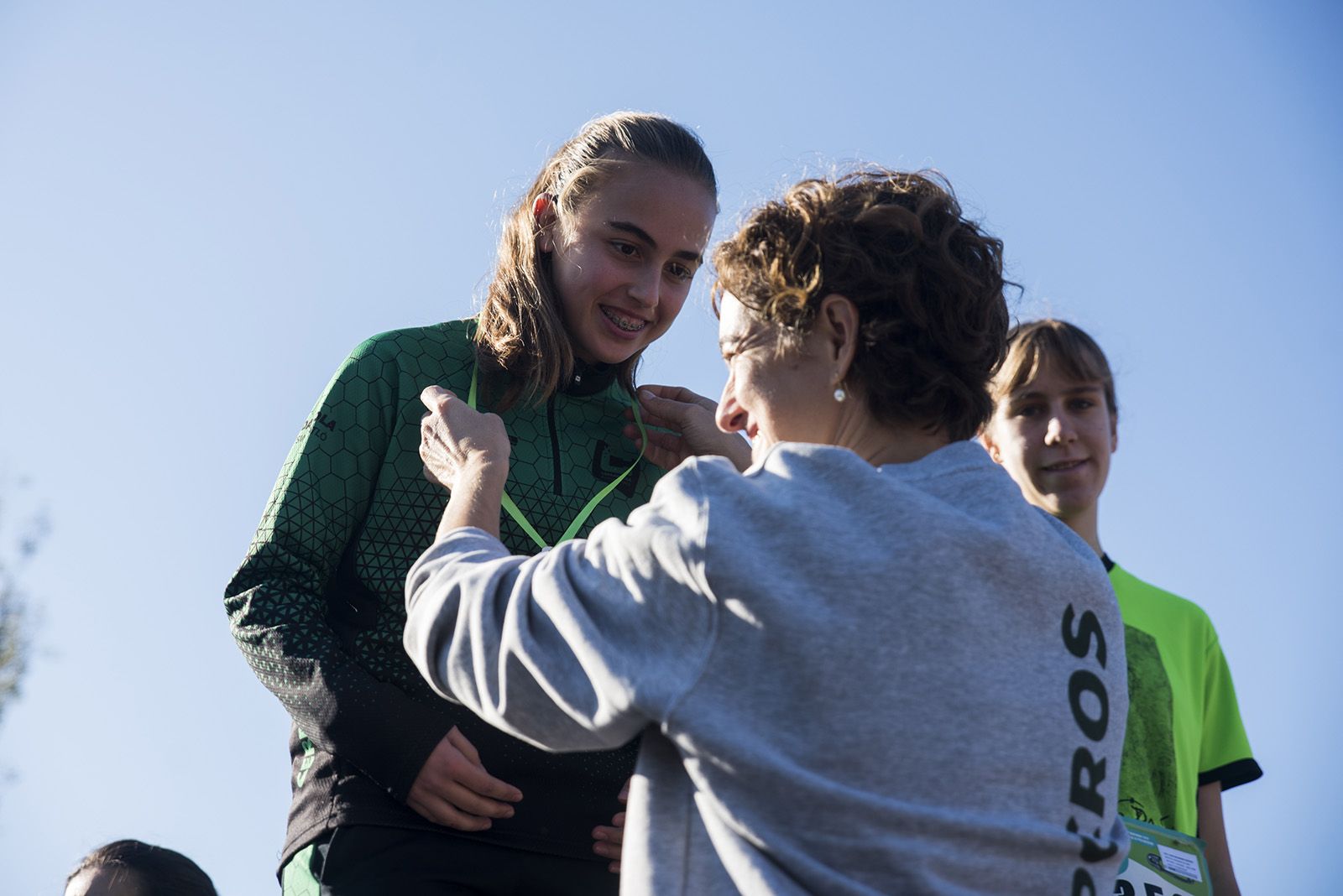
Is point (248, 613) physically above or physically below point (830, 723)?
below

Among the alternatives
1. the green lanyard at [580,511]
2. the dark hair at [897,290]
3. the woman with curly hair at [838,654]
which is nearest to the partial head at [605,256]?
the green lanyard at [580,511]

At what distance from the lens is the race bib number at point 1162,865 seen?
282 centimetres

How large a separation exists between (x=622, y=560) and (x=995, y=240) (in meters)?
0.84

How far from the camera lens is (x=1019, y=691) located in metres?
1.72

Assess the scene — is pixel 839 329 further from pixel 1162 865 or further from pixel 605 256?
pixel 1162 865

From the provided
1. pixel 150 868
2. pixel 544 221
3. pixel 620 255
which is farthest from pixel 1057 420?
pixel 150 868

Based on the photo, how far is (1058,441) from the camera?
3.83 meters

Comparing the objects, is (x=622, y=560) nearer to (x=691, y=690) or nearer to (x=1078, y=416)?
(x=691, y=690)

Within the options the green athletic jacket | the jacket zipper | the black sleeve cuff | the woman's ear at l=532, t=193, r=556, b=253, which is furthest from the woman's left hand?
the black sleeve cuff

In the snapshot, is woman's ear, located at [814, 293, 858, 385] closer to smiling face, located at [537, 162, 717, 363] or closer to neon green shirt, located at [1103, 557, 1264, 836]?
smiling face, located at [537, 162, 717, 363]

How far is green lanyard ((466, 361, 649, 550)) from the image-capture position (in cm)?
270

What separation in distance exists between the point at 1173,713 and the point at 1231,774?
13.2 inches

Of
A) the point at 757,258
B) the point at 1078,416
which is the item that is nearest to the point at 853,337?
the point at 757,258

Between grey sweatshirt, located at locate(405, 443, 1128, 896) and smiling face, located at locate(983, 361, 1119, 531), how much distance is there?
209cm
